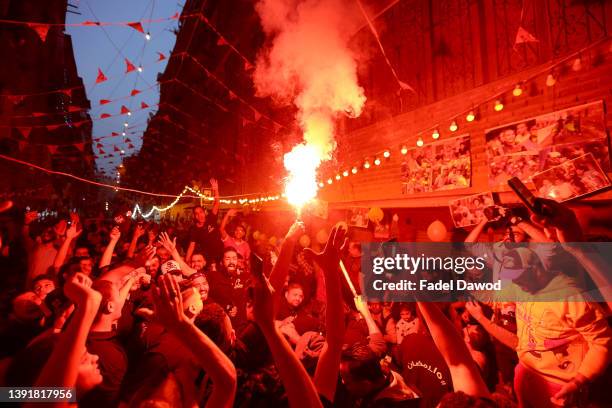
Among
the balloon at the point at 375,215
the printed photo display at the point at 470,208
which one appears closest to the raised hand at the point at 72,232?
the balloon at the point at 375,215

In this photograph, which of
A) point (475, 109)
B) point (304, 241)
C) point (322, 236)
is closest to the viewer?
point (475, 109)

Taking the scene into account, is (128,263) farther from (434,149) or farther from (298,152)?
(298,152)

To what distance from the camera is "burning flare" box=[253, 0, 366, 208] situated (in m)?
7.84

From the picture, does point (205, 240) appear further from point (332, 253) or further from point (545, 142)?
point (545, 142)

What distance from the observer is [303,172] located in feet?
29.5

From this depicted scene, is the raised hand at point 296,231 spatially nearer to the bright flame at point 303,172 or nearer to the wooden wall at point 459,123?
the wooden wall at point 459,123

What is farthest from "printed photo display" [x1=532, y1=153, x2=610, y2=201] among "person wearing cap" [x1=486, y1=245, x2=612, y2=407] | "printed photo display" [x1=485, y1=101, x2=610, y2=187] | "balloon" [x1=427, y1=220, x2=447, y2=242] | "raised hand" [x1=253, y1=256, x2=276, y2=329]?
"raised hand" [x1=253, y1=256, x2=276, y2=329]

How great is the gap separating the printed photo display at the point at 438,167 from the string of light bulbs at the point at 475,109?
20 cm

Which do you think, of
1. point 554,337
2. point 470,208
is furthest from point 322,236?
point 554,337

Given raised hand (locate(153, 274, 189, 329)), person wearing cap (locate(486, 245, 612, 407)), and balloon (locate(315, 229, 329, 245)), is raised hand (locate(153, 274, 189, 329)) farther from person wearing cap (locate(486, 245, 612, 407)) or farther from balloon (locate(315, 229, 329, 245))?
balloon (locate(315, 229, 329, 245))

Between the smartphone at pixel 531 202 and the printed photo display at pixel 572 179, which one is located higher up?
the printed photo display at pixel 572 179

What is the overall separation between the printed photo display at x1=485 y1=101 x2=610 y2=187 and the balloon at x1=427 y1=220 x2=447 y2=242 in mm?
1196

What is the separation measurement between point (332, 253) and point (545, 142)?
4215mm

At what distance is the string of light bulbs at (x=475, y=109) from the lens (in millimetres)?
4258
